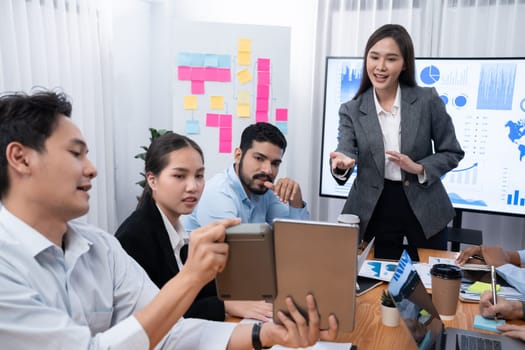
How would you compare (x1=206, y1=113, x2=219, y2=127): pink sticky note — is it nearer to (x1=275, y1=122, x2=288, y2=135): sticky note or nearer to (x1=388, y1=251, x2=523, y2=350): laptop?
(x1=275, y1=122, x2=288, y2=135): sticky note

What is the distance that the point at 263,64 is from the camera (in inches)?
137

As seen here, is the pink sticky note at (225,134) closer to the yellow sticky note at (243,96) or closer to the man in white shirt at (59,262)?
the yellow sticky note at (243,96)

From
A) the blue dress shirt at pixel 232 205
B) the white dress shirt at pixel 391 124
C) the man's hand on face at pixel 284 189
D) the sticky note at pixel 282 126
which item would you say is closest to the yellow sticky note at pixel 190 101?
the sticky note at pixel 282 126

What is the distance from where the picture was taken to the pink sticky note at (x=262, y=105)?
3.52 meters

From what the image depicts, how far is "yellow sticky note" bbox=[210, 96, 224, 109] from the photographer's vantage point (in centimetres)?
349

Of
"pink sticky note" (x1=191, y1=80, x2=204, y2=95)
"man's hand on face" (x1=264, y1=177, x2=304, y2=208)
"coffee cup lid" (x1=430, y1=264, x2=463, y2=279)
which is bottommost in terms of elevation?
"coffee cup lid" (x1=430, y1=264, x2=463, y2=279)

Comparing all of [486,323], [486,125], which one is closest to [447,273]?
[486,323]

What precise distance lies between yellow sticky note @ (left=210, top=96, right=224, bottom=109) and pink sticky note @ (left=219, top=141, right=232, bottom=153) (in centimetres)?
28

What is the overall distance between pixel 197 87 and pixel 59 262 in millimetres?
2617

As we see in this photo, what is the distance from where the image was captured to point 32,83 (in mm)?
2924

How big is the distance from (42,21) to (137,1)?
1.12 m

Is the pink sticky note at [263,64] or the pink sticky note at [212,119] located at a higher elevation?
the pink sticky note at [263,64]

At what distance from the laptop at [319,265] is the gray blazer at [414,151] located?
44.5 inches

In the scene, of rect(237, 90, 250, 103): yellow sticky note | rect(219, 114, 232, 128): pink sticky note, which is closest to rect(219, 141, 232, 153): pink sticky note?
rect(219, 114, 232, 128): pink sticky note
